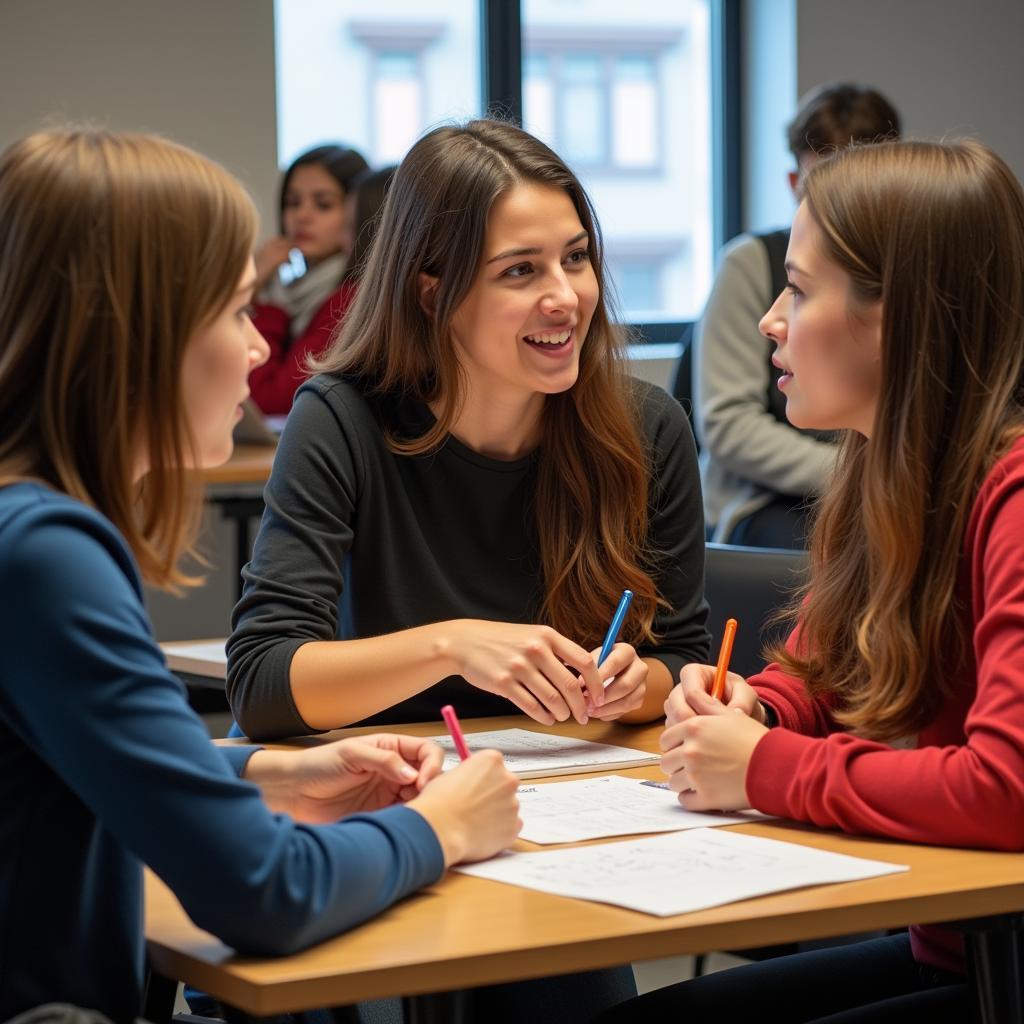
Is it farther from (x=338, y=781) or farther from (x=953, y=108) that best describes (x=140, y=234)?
(x=953, y=108)

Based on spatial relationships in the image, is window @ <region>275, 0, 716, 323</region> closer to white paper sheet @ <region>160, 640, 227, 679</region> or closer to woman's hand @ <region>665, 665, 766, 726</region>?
white paper sheet @ <region>160, 640, 227, 679</region>

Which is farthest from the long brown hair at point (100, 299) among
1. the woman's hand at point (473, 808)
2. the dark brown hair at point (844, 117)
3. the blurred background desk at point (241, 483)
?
the dark brown hair at point (844, 117)

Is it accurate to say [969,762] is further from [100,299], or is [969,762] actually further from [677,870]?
[100,299]

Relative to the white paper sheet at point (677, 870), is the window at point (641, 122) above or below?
above

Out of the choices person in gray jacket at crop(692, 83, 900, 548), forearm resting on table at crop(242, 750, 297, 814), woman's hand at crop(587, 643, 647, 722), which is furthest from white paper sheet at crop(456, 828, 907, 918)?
person in gray jacket at crop(692, 83, 900, 548)

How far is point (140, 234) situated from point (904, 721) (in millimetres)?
767

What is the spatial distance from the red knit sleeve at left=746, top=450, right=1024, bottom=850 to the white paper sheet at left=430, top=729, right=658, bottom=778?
0.82 feet

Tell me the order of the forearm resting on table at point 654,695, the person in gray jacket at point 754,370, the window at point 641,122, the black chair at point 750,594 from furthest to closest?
the window at point 641,122 → the person in gray jacket at point 754,370 → the black chair at point 750,594 → the forearm resting on table at point 654,695

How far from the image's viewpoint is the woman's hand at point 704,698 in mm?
1452

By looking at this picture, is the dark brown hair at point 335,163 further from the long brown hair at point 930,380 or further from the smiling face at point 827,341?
the long brown hair at point 930,380

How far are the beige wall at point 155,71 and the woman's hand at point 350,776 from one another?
12.5 ft

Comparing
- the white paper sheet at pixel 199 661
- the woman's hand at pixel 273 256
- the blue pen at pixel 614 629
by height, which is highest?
the woman's hand at pixel 273 256

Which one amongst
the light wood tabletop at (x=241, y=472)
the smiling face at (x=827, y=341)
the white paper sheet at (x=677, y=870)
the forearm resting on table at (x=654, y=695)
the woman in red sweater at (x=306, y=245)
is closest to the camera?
the white paper sheet at (x=677, y=870)

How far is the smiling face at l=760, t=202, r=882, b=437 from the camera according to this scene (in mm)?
1430
